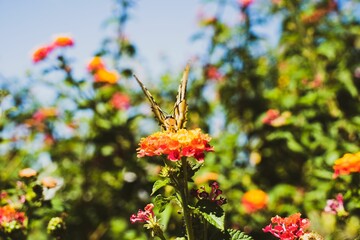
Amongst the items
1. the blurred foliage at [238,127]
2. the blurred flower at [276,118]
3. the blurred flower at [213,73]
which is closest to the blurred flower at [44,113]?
the blurred foliage at [238,127]

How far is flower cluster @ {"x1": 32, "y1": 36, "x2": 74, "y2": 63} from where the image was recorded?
8.64 ft

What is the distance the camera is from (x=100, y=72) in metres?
2.85

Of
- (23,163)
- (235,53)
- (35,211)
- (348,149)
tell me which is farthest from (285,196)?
(23,163)

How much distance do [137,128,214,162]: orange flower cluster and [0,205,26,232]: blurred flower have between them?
794 mm

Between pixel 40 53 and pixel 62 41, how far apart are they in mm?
176

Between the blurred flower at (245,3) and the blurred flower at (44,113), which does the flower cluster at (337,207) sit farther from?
the blurred flower at (44,113)

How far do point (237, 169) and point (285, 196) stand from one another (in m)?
0.39

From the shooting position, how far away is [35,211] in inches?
65.7

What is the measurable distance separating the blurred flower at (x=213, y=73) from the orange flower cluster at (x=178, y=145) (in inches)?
101

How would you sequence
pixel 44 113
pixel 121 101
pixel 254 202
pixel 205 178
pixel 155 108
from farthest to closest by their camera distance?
pixel 44 113 → pixel 121 101 → pixel 254 202 → pixel 205 178 → pixel 155 108

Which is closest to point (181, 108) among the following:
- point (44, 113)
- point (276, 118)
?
point (276, 118)

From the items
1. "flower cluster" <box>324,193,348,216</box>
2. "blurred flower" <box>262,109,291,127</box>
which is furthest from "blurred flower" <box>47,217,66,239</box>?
"blurred flower" <box>262,109,291,127</box>

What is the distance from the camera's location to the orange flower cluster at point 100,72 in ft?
9.26

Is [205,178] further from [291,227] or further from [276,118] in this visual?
[291,227]
